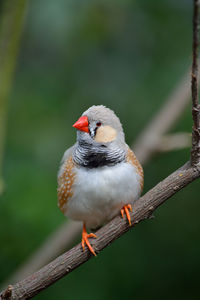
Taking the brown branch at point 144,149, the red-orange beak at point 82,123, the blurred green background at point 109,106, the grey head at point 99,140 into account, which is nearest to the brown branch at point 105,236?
the grey head at point 99,140

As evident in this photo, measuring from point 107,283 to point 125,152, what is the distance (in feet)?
7.23

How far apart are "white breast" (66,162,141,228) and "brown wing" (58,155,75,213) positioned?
4 centimetres

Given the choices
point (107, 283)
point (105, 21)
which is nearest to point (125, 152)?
point (107, 283)

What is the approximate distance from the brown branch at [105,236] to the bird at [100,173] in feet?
0.21

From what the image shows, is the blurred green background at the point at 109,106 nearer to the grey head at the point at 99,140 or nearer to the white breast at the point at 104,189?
the white breast at the point at 104,189

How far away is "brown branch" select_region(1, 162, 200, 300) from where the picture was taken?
8.52 ft

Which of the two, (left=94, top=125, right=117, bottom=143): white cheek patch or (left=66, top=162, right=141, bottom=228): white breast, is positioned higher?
(left=94, top=125, right=117, bottom=143): white cheek patch

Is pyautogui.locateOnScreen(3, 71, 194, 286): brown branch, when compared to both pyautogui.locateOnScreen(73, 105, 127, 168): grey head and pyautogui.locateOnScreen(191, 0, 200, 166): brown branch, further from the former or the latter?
pyautogui.locateOnScreen(191, 0, 200, 166): brown branch

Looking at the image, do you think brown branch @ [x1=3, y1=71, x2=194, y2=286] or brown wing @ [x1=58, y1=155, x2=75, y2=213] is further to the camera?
brown branch @ [x1=3, y1=71, x2=194, y2=286]

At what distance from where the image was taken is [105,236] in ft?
9.20

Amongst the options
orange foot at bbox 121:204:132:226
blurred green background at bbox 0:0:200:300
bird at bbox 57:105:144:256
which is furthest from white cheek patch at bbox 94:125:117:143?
blurred green background at bbox 0:0:200:300

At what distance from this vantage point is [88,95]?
17.8 feet

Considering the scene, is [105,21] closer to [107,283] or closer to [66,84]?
[66,84]

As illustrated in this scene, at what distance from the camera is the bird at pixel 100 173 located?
2781 millimetres
